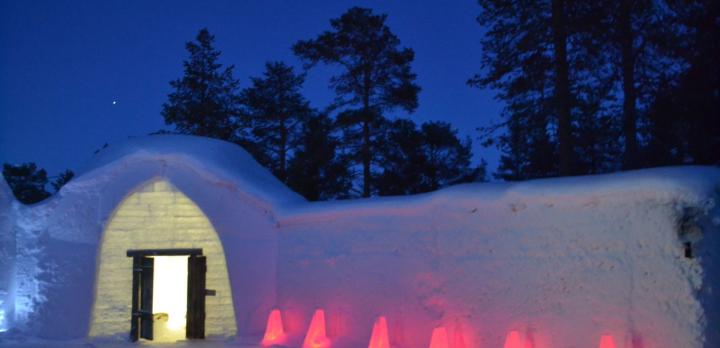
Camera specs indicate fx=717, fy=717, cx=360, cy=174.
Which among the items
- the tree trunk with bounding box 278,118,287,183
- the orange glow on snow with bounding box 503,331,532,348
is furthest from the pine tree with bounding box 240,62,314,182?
the orange glow on snow with bounding box 503,331,532,348

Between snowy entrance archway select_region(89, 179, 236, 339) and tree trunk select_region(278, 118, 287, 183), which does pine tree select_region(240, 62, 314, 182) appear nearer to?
tree trunk select_region(278, 118, 287, 183)

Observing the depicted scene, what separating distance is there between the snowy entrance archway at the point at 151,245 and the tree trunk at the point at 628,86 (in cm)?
995

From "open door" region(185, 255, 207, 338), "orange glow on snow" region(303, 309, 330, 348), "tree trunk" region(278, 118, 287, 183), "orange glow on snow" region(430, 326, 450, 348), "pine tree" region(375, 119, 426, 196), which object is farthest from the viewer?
"tree trunk" region(278, 118, 287, 183)

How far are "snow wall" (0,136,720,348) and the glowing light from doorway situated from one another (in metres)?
2.74

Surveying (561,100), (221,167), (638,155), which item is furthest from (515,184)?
(638,155)

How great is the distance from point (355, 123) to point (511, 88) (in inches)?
259

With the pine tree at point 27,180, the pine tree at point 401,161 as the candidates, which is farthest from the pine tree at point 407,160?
the pine tree at point 27,180

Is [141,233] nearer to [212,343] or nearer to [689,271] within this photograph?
[212,343]

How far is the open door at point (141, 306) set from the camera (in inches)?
446

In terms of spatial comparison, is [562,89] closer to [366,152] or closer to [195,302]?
[366,152]

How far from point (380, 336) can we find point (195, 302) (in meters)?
3.88

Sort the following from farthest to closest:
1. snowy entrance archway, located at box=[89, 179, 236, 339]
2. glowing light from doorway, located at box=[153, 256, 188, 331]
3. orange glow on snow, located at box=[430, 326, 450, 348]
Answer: glowing light from doorway, located at box=[153, 256, 188, 331] < snowy entrance archway, located at box=[89, 179, 236, 339] < orange glow on snow, located at box=[430, 326, 450, 348]

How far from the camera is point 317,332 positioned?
32.9 feet

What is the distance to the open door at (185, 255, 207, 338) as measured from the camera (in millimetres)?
11453
